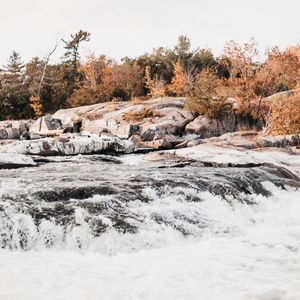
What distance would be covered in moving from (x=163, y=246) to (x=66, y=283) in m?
2.41

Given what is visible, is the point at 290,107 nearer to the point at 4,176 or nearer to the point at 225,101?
the point at 225,101

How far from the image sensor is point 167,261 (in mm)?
6594

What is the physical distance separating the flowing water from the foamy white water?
0.05 ft

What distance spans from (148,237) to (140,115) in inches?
761

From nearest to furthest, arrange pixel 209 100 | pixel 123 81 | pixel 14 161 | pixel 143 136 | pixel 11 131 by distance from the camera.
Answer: pixel 14 161, pixel 143 136, pixel 209 100, pixel 11 131, pixel 123 81

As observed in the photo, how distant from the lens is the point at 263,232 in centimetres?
835

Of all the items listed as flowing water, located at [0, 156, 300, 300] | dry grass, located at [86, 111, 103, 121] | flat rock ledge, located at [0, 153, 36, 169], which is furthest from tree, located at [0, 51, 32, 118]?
flowing water, located at [0, 156, 300, 300]

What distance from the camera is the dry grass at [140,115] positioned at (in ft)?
85.9

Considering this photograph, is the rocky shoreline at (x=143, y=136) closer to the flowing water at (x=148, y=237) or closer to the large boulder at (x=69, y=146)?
the large boulder at (x=69, y=146)

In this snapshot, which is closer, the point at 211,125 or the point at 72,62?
the point at 211,125

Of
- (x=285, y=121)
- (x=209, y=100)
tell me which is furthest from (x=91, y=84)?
(x=285, y=121)

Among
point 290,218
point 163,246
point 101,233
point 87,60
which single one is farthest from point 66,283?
point 87,60

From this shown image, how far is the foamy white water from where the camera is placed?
534cm

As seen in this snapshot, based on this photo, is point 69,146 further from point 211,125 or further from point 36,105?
point 36,105
